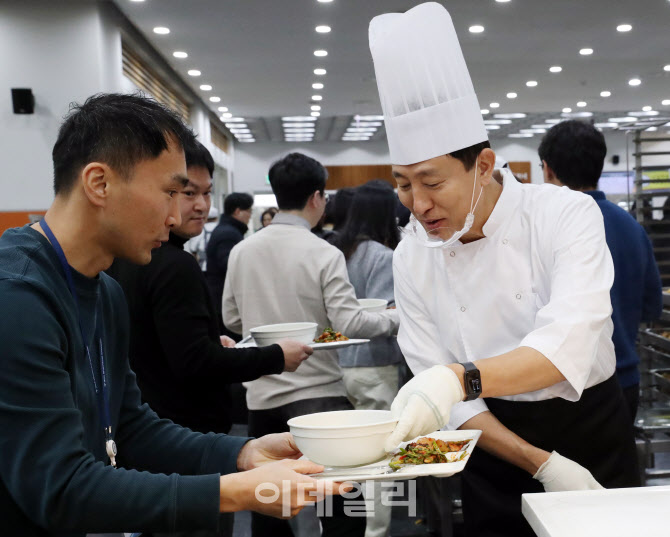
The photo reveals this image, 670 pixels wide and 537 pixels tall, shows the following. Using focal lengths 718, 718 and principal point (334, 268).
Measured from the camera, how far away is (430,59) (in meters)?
1.69

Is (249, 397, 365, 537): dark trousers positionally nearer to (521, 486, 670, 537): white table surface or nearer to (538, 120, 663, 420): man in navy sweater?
(538, 120, 663, 420): man in navy sweater

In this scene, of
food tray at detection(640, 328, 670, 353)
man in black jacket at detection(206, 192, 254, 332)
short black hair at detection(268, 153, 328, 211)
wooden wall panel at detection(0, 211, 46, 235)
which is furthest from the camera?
wooden wall panel at detection(0, 211, 46, 235)

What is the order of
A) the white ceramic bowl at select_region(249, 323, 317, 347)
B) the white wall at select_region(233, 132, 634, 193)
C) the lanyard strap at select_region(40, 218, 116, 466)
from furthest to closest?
the white wall at select_region(233, 132, 634, 193) → the white ceramic bowl at select_region(249, 323, 317, 347) → the lanyard strap at select_region(40, 218, 116, 466)

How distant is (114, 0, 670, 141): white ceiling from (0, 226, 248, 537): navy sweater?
610 cm

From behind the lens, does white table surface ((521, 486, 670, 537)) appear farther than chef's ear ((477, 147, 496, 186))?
No

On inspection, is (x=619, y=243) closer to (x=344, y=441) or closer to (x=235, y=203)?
(x=344, y=441)

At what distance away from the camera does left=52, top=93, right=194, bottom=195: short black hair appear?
1.25 metres

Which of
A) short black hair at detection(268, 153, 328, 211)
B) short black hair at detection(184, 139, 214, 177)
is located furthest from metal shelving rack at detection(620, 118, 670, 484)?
short black hair at detection(184, 139, 214, 177)

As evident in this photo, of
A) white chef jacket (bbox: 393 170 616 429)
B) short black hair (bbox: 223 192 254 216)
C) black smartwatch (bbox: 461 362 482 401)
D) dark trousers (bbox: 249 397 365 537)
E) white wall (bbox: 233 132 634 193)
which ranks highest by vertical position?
white wall (bbox: 233 132 634 193)

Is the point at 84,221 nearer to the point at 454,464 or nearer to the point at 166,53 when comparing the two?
the point at 454,464

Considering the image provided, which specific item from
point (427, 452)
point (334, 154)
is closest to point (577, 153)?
point (427, 452)

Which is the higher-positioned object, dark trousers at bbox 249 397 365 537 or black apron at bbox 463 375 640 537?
black apron at bbox 463 375 640 537

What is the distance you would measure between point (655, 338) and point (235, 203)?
13.4 feet

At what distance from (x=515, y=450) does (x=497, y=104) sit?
12.2m
